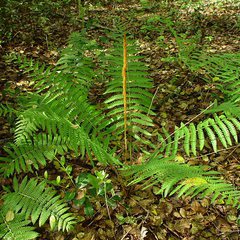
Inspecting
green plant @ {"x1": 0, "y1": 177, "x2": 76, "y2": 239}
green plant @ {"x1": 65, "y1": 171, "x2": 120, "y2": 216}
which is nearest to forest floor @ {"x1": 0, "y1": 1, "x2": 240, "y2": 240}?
green plant @ {"x1": 65, "y1": 171, "x2": 120, "y2": 216}

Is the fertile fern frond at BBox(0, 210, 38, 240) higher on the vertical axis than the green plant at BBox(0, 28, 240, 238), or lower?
lower

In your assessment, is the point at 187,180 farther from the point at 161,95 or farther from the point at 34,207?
the point at 161,95

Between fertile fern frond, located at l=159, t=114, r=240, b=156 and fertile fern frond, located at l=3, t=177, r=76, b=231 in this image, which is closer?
fertile fern frond, located at l=3, t=177, r=76, b=231

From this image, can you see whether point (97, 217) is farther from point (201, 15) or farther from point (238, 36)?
point (201, 15)

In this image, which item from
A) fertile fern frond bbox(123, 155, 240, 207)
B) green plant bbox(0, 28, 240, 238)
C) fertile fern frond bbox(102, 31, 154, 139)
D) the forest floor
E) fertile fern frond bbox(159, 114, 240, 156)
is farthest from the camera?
fertile fern frond bbox(102, 31, 154, 139)

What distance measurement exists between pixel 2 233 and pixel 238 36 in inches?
182

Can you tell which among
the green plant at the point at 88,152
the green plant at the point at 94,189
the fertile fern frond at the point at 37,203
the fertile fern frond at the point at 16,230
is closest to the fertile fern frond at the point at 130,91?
the green plant at the point at 88,152

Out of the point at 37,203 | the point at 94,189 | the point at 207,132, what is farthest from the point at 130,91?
the point at 37,203

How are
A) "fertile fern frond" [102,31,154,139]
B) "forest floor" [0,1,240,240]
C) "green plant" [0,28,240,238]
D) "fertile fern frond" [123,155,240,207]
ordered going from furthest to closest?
"fertile fern frond" [102,31,154,139] < "forest floor" [0,1,240,240] < "green plant" [0,28,240,238] < "fertile fern frond" [123,155,240,207]

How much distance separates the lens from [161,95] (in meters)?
3.09

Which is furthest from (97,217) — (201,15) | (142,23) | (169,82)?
(201,15)

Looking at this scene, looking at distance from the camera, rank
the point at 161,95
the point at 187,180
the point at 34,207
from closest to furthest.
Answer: the point at 187,180 < the point at 34,207 < the point at 161,95

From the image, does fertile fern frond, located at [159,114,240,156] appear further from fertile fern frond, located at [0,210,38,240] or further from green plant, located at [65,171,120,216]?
fertile fern frond, located at [0,210,38,240]

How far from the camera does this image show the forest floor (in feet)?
5.94
